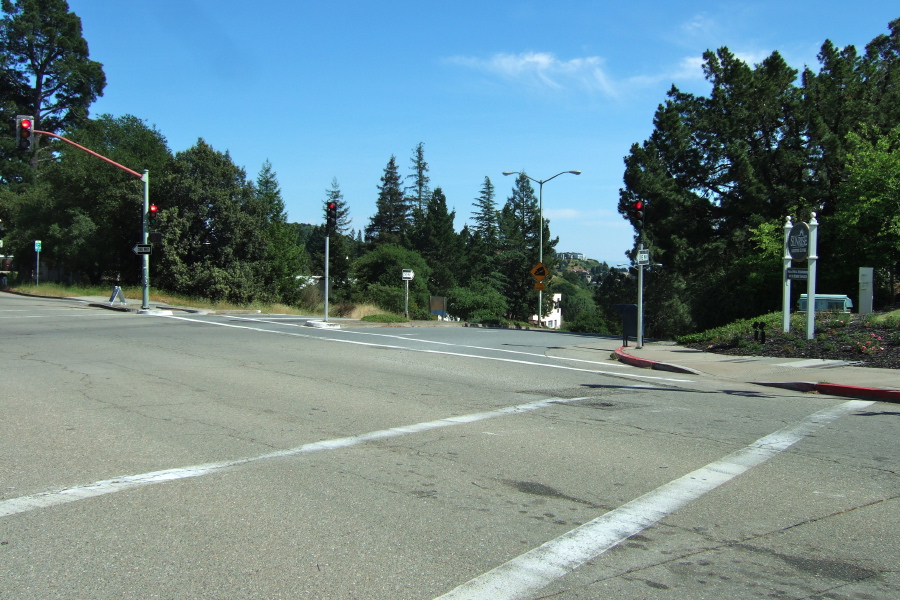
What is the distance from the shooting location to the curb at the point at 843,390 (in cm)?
1078

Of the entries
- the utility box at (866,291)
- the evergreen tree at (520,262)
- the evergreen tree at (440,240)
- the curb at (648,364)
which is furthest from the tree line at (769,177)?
the evergreen tree at (440,240)

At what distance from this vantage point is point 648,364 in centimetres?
1587

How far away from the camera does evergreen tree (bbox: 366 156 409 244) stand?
4080 inches

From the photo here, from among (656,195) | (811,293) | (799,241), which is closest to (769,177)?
(656,195)

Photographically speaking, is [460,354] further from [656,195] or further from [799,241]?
[656,195]

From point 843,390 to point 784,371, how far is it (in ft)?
7.61

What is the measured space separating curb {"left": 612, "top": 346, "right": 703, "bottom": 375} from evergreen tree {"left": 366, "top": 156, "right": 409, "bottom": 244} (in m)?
86.5

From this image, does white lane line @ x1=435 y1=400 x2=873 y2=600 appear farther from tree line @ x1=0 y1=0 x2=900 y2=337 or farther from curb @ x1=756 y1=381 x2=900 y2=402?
tree line @ x1=0 y1=0 x2=900 y2=337

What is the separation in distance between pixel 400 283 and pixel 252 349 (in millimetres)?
49685

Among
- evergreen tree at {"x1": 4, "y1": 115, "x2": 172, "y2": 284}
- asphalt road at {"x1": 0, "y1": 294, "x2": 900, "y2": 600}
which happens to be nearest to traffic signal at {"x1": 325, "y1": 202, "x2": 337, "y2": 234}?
asphalt road at {"x1": 0, "y1": 294, "x2": 900, "y2": 600}

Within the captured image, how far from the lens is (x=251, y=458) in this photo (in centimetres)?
652

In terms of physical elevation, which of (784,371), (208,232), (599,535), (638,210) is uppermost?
(208,232)

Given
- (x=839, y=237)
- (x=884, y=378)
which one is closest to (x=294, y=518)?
(x=884, y=378)

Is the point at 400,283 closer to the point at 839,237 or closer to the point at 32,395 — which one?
the point at 839,237
